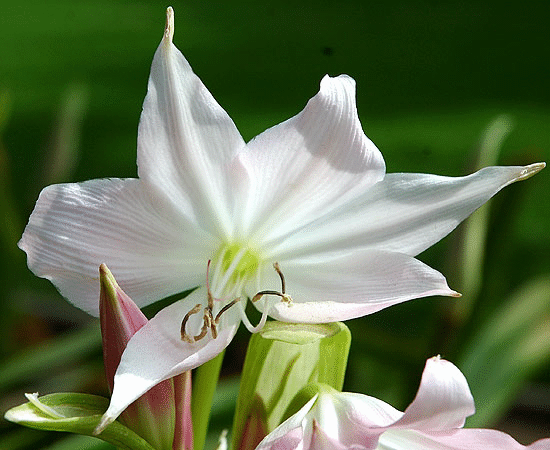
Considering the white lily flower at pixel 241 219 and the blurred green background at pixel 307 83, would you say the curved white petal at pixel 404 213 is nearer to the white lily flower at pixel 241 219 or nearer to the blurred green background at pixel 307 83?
the white lily flower at pixel 241 219

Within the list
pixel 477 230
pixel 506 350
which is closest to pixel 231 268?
pixel 477 230

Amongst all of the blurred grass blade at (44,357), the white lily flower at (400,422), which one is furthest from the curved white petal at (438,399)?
the blurred grass blade at (44,357)

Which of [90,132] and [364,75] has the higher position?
[364,75]

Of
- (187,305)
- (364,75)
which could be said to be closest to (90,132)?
(364,75)

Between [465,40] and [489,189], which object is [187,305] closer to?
[489,189]

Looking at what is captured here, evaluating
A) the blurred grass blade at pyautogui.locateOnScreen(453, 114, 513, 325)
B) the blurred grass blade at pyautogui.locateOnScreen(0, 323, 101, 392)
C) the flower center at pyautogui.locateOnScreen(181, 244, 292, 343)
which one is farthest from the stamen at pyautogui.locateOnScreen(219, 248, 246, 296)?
the blurred grass blade at pyautogui.locateOnScreen(0, 323, 101, 392)

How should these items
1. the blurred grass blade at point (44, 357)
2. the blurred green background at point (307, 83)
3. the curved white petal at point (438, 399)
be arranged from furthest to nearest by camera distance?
1. the blurred green background at point (307, 83)
2. the blurred grass blade at point (44, 357)
3. the curved white petal at point (438, 399)

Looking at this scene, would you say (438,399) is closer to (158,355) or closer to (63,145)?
(158,355)
